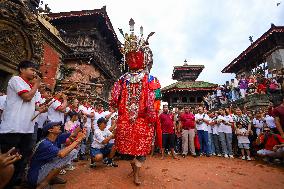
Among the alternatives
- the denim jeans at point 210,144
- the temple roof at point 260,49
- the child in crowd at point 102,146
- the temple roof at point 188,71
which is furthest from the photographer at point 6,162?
the temple roof at point 188,71

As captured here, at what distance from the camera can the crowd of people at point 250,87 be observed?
1188 centimetres

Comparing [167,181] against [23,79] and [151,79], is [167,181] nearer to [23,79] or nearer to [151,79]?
[151,79]

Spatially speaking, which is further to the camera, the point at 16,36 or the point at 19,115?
the point at 16,36

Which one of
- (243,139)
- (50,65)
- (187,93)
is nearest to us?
(243,139)

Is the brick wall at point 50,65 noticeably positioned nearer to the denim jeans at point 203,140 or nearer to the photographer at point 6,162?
the denim jeans at point 203,140

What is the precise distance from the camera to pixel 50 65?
1264 centimetres

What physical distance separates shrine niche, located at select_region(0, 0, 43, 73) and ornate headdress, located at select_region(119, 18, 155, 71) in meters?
5.04

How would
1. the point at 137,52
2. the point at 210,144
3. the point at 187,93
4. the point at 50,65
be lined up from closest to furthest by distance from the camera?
the point at 137,52, the point at 210,144, the point at 50,65, the point at 187,93

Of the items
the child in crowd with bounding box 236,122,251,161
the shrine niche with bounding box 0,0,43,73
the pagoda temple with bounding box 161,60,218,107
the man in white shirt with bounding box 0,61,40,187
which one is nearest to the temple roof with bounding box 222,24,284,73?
the pagoda temple with bounding box 161,60,218,107

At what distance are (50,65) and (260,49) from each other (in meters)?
17.4

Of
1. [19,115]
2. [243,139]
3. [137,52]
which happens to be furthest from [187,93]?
[19,115]

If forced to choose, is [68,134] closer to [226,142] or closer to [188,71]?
[226,142]

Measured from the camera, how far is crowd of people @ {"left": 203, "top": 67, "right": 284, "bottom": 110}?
39.0ft

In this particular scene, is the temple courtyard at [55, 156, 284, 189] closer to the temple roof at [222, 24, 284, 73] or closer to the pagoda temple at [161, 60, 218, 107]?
the temple roof at [222, 24, 284, 73]
